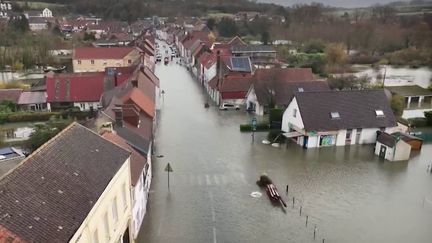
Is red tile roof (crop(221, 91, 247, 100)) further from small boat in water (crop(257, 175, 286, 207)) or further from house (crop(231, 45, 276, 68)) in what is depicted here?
house (crop(231, 45, 276, 68))

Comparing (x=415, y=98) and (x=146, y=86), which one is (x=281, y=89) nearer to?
(x=146, y=86)

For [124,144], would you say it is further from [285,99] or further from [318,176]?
[285,99]

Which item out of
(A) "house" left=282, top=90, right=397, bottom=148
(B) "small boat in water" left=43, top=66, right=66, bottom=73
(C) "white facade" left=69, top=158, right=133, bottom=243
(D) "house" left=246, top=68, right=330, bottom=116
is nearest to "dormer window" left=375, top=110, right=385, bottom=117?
(A) "house" left=282, top=90, right=397, bottom=148

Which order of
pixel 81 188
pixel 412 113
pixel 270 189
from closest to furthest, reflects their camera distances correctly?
pixel 81 188 < pixel 270 189 < pixel 412 113

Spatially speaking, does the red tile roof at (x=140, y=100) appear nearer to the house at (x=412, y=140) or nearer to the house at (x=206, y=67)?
the house at (x=206, y=67)

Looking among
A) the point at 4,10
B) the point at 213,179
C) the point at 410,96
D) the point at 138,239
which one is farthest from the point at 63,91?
the point at 4,10

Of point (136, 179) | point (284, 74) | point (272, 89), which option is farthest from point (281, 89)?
point (136, 179)
